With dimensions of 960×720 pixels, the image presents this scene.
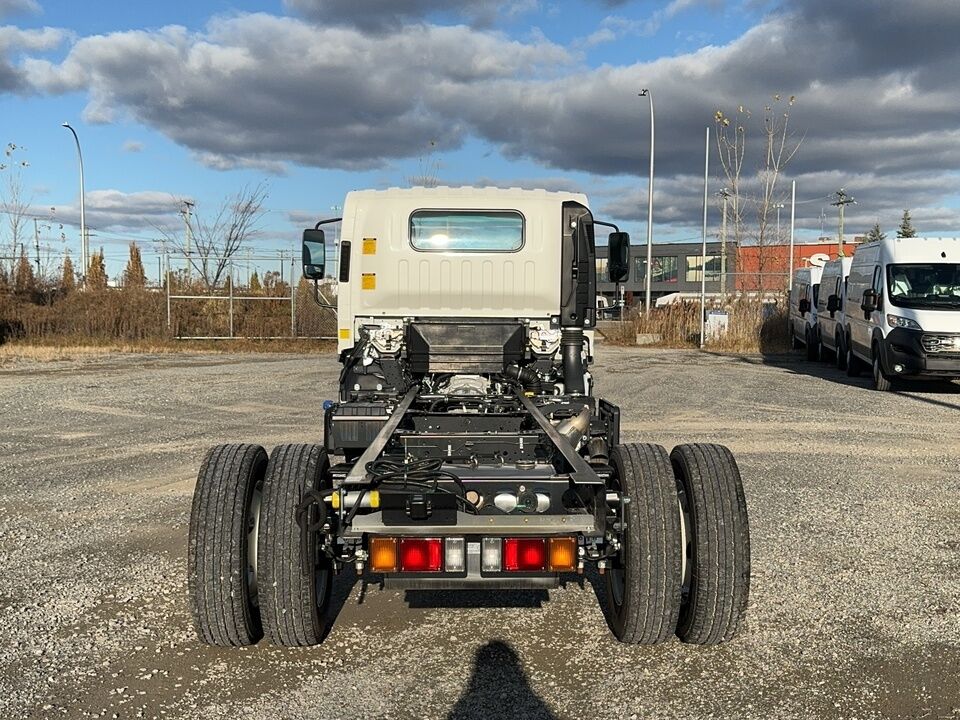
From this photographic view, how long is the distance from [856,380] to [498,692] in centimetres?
1559

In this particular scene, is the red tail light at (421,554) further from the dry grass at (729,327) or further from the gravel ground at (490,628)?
the dry grass at (729,327)

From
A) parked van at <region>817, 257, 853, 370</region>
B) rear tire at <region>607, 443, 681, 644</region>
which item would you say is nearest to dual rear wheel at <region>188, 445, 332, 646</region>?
rear tire at <region>607, 443, 681, 644</region>

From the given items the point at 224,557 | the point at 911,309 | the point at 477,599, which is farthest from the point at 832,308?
the point at 224,557

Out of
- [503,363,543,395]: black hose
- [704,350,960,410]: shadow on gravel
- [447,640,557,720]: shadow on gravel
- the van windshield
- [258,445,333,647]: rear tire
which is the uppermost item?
the van windshield

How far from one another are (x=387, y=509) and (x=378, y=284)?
3.74 m

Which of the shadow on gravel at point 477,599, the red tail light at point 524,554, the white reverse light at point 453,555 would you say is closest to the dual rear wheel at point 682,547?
the red tail light at point 524,554

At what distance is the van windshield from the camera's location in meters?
14.5

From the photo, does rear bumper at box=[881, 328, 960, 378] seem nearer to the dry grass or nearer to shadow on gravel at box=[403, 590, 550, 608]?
shadow on gravel at box=[403, 590, 550, 608]

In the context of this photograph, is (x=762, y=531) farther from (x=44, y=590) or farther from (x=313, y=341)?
(x=313, y=341)


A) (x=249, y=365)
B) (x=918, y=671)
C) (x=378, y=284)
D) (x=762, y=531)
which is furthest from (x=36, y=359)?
(x=918, y=671)

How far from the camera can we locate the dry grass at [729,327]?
1056 inches

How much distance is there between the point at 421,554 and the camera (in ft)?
10.8

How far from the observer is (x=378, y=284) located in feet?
22.1

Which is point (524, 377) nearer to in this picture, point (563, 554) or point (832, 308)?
point (563, 554)
